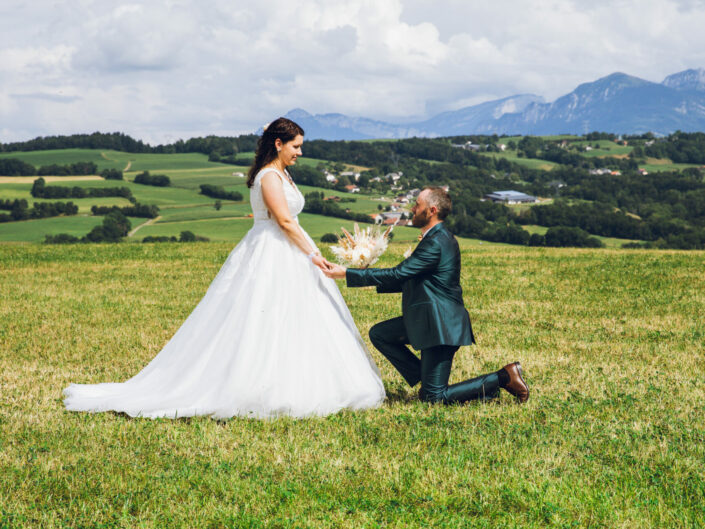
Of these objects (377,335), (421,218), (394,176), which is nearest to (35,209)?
(394,176)

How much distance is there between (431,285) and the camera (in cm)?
756

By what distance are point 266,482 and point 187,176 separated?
4885 inches

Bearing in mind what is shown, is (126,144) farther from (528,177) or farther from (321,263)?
(321,263)

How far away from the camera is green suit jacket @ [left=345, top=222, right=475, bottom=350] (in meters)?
7.43

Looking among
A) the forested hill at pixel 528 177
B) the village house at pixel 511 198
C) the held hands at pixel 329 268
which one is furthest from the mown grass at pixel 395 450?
the village house at pixel 511 198

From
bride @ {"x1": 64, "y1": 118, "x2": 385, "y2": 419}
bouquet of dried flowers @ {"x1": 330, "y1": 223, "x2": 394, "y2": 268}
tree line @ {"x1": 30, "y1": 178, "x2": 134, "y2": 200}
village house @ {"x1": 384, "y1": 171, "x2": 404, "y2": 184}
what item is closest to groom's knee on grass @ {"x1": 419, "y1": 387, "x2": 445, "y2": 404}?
bride @ {"x1": 64, "y1": 118, "x2": 385, "y2": 419}

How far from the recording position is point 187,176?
406 ft

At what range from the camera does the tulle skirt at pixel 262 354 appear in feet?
24.2

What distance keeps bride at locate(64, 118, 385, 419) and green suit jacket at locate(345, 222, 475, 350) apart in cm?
75

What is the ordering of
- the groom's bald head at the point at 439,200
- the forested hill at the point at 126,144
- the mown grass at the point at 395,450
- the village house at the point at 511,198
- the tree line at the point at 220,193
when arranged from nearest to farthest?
the mown grass at the point at 395,450, the groom's bald head at the point at 439,200, the tree line at the point at 220,193, the village house at the point at 511,198, the forested hill at the point at 126,144

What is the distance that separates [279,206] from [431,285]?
2.15m

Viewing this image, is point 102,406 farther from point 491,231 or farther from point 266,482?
point 491,231

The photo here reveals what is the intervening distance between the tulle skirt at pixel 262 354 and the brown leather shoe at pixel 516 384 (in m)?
1.67

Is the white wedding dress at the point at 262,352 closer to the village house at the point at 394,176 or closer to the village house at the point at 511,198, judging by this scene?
the village house at the point at 511,198
